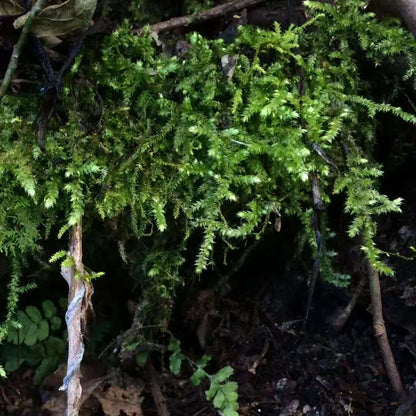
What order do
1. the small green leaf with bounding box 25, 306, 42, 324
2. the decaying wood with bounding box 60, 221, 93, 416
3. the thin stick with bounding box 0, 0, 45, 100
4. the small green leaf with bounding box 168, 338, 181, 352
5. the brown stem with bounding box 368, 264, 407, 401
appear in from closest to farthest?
the decaying wood with bounding box 60, 221, 93, 416 → the thin stick with bounding box 0, 0, 45, 100 → the brown stem with bounding box 368, 264, 407, 401 → the small green leaf with bounding box 168, 338, 181, 352 → the small green leaf with bounding box 25, 306, 42, 324

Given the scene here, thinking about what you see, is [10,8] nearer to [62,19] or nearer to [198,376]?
[62,19]

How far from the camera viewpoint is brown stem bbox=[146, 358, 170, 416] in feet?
6.03

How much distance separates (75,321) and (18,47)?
0.90 m

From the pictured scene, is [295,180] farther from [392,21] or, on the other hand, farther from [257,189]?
[392,21]

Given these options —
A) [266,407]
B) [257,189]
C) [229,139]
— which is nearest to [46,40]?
[229,139]

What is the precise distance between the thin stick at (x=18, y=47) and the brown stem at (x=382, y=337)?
4.68 ft

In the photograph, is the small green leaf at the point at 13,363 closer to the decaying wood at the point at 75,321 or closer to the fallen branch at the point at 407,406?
the decaying wood at the point at 75,321

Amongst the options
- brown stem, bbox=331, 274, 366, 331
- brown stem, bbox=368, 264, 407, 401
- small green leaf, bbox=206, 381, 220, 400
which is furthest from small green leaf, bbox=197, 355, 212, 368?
brown stem, bbox=368, 264, 407, 401

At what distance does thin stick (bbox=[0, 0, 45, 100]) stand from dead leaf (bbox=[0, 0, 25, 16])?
0.05 m

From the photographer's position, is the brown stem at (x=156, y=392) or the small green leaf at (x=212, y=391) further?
the brown stem at (x=156, y=392)

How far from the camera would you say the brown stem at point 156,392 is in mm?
1839

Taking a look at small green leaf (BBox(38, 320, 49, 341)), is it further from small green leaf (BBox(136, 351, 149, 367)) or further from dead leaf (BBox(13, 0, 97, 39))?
dead leaf (BBox(13, 0, 97, 39))

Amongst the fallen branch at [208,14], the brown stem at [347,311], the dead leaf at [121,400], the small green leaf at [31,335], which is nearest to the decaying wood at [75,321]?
the dead leaf at [121,400]

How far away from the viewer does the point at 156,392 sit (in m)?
1.90
